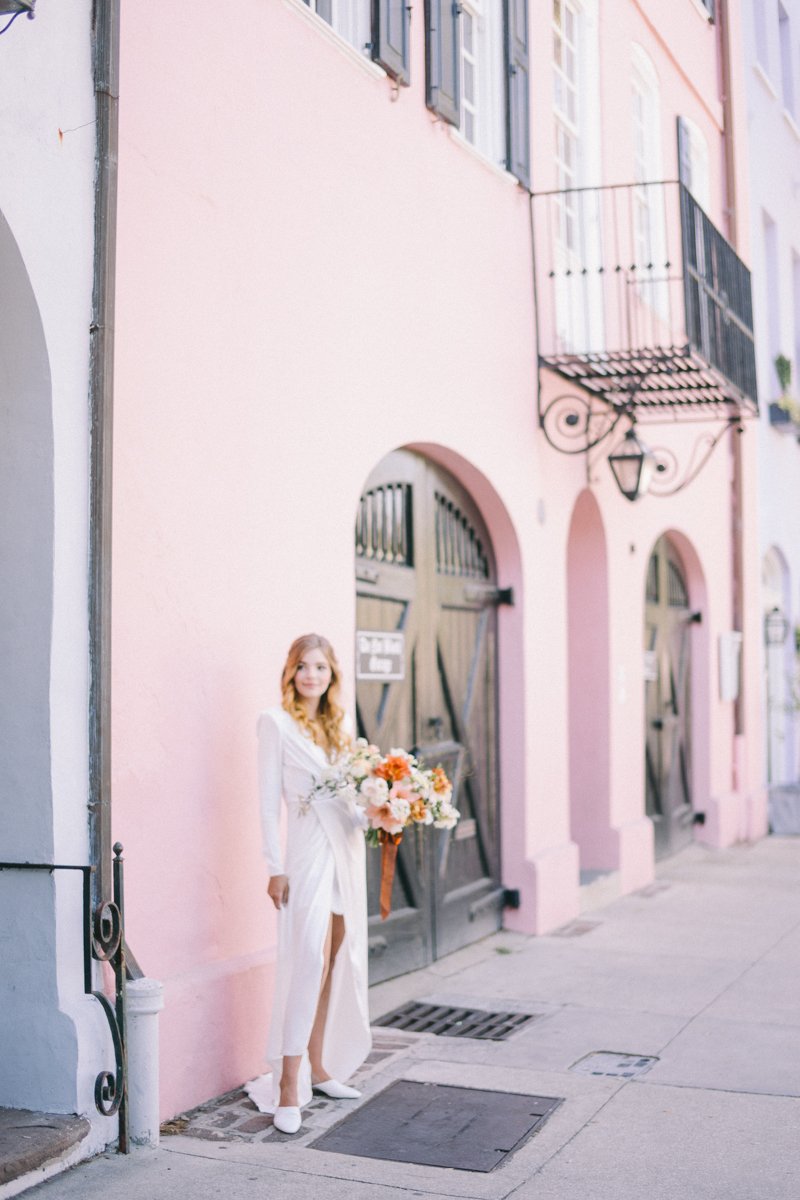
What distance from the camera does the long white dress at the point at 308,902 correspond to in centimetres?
487

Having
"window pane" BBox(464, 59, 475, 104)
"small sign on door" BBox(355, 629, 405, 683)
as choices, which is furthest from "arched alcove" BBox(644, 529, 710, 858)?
"small sign on door" BBox(355, 629, 405, 683)

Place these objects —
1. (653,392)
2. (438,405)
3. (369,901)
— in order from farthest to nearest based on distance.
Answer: (653,392)
(438,405)
(369,901)

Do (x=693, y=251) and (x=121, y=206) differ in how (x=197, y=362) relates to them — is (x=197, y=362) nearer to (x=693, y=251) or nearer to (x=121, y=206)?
(x=121, y=206)

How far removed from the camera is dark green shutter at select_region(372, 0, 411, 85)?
22.2 feet

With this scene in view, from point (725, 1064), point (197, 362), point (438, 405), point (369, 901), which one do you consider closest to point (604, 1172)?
point (725, 1064)

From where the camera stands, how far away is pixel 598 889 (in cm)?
955

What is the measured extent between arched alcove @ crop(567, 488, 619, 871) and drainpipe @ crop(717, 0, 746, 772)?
13.6 feet

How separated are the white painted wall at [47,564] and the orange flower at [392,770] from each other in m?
1.13

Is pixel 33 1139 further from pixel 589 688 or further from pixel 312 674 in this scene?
pixel 589 688

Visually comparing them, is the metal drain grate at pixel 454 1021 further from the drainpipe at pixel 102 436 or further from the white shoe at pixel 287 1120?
the drainpipe at pixel 102 436

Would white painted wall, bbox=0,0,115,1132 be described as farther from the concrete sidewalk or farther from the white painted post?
the concrete sidewalk

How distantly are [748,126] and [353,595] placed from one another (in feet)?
35.6

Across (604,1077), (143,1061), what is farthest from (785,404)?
(143,1061)

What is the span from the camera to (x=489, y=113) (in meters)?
8.46
